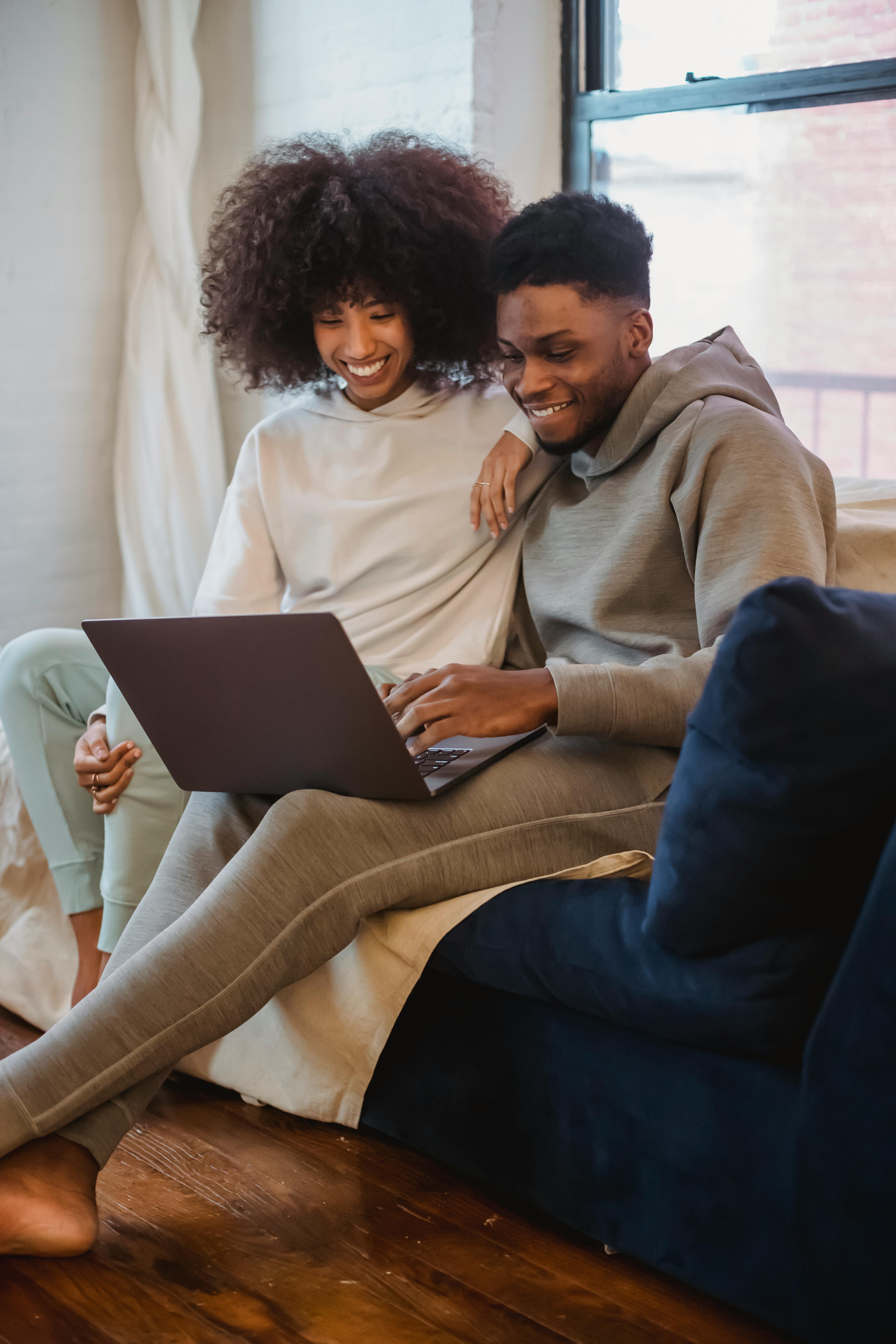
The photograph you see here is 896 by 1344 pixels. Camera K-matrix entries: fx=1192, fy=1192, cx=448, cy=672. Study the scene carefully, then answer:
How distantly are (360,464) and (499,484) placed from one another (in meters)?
0.27

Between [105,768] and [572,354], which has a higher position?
[572,354]

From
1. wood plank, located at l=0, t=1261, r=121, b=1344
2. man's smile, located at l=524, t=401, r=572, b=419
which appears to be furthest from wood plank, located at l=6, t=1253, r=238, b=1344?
man's smile, located at l=524, t=401, r=572, b=419

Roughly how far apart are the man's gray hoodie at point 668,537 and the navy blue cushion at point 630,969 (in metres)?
0.23

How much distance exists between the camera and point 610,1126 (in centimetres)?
118

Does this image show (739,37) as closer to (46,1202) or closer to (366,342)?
(366,342)

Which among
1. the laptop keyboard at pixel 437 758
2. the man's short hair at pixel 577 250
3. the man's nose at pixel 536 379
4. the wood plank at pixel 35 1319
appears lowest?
the wood plank at pixel 35 1319

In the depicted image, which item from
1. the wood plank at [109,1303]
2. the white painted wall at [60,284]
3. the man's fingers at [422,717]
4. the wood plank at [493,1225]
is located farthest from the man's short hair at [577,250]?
the white painted wall at [60,284]

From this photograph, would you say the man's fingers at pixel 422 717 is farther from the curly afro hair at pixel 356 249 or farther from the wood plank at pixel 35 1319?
the curly afro hair at pixel 356 249

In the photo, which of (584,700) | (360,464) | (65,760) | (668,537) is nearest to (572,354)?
(668,537)

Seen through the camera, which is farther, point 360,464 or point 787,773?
point 360,464

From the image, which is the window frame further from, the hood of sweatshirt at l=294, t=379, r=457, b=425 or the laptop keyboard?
the laptop keyboard

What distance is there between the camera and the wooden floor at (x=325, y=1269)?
3.60ft

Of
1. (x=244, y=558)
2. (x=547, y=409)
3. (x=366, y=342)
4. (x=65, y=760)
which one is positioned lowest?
(x=65, y=760)

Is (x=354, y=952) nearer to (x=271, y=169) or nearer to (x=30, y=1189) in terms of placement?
(x=30, y=1189)
